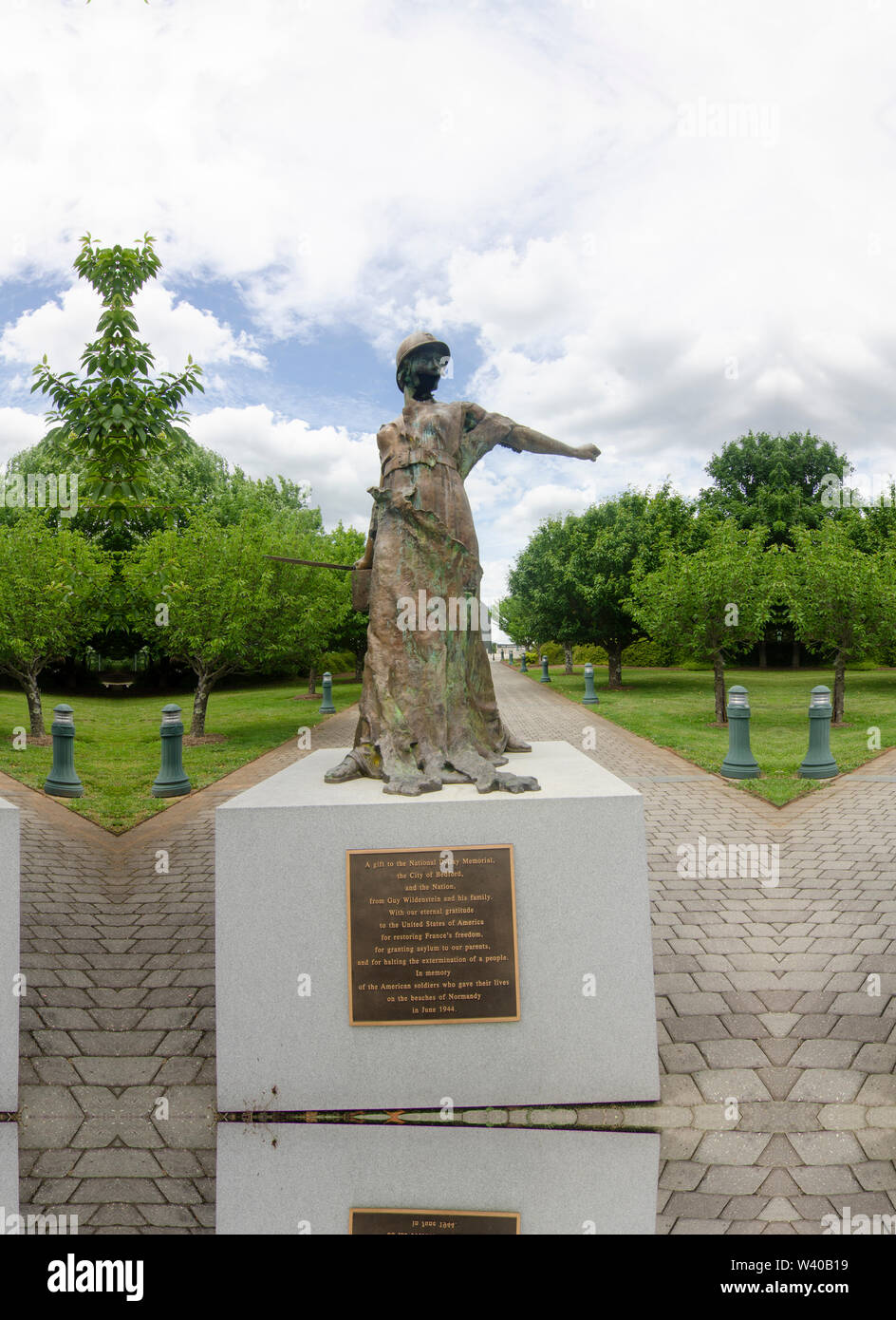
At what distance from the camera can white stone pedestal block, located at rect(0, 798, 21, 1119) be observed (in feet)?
13.2

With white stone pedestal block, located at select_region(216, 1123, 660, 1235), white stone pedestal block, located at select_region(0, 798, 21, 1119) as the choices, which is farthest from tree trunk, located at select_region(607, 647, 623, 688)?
white stone pedestal block, located at select_region(0, 798, 21, 1119)

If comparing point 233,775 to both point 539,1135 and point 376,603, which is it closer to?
point 376,603

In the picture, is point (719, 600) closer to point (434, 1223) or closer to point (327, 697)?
point (327, 697)

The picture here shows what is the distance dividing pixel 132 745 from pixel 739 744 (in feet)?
30.6

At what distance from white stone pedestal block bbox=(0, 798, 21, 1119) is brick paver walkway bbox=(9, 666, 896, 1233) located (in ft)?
0.39

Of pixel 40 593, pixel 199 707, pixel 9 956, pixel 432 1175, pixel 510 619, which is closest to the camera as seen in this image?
pixel 432 1175

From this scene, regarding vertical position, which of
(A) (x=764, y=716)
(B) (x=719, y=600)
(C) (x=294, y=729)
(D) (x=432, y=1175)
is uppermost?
(B) (x=719, y=600)

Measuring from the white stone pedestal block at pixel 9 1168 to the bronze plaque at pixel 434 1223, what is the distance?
1.32 m

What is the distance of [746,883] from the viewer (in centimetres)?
668

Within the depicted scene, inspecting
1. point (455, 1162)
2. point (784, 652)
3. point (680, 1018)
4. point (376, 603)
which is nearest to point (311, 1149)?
point (455, 1162)

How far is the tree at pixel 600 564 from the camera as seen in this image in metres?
25.2

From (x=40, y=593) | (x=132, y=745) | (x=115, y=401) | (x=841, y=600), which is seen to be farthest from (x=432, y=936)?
(x=841, y=600)

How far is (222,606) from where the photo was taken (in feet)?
51.2

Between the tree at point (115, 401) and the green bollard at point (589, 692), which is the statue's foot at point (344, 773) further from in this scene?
the green bollard at point (589, 692)
